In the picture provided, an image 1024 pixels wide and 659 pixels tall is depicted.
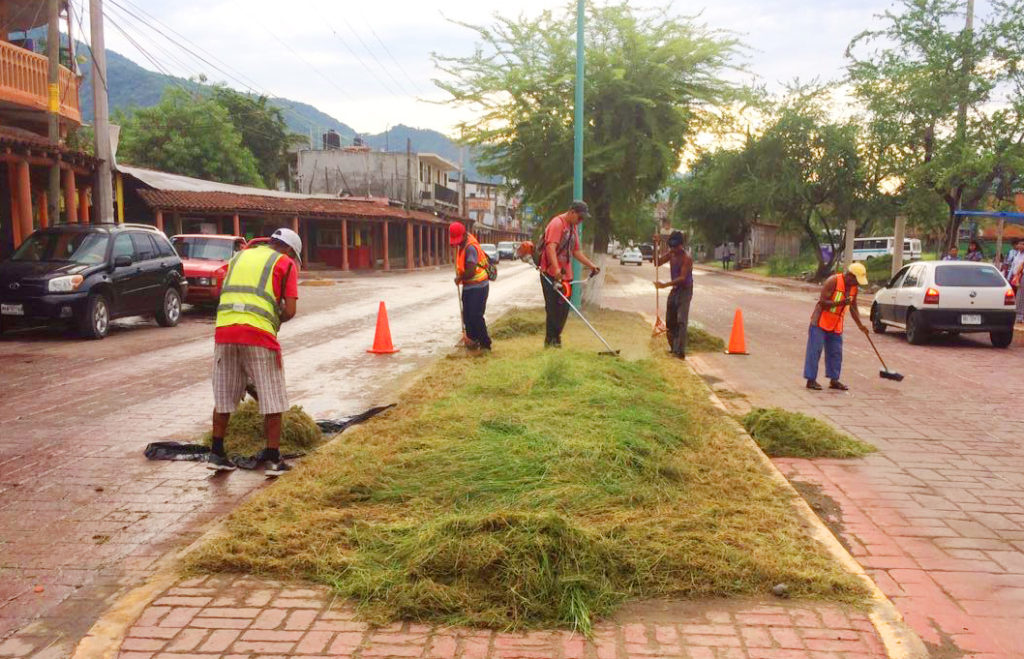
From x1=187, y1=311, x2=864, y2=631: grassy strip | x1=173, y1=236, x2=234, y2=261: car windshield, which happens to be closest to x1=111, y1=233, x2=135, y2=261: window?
x1=173, y1=236, x2=234, y2=261: car windshield

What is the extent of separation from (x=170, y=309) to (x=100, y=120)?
572 cm

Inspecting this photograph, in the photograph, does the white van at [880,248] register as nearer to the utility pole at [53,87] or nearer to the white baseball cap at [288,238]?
the utility pole at [53,87]

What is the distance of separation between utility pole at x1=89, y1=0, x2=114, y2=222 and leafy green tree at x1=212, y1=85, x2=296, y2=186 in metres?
37.6

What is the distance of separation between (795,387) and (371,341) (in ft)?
22.1

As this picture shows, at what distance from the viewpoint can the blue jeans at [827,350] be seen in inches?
351

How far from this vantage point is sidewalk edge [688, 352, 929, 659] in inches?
121

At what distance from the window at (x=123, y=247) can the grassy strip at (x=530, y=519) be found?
8.94 m

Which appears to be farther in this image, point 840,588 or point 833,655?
point 840,588

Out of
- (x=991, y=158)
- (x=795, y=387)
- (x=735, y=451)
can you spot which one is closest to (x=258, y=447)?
(x=735, y=451)

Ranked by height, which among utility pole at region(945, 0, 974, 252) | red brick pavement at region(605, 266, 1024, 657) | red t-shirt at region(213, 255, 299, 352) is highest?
utility pole at region(945, 0, 974, 252)

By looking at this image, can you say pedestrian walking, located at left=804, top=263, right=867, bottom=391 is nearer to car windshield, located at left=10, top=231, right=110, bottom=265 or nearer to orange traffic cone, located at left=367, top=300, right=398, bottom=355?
orange traffic cone, located at left=367, top=300, right=398, bottom=355

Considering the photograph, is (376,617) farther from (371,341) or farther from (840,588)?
(371,341)

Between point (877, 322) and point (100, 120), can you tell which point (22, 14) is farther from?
point (877, 322)

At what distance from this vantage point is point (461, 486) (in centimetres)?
439
